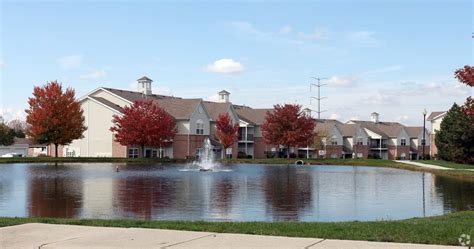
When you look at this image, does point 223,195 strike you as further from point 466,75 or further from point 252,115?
point 252,115

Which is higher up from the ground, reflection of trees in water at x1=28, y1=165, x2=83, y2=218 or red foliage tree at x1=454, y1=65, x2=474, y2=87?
red foliage tree at x1=454, y1=65, x2=474, y2=87

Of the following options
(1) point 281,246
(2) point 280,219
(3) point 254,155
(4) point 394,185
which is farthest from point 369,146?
(1) point 281,246

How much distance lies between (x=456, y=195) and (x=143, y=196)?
13107 millimetres

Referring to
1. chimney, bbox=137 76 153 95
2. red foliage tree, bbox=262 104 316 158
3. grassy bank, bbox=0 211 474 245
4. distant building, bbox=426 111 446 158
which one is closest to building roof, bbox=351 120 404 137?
distant building, bbox=426 111 446 158

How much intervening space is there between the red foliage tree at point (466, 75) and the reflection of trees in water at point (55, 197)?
14281 mm

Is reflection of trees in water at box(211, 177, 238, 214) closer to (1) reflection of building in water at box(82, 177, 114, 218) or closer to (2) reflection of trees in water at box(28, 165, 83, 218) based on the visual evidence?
(1) reflection of building in water at box(82, 177, 114, 218)

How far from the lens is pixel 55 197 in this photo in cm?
2173

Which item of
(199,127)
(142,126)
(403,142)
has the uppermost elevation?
(199,127)

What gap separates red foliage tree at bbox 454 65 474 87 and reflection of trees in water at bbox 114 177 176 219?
11.5m

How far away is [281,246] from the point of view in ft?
29.7

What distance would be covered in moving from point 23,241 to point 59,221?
124 inches

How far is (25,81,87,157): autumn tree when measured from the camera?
188 ft

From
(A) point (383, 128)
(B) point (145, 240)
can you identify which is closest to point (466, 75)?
(B) point (145, 240)

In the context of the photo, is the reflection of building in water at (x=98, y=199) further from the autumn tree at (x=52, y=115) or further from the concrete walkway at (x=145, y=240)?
the autumn tree at (x=52, y=115)
